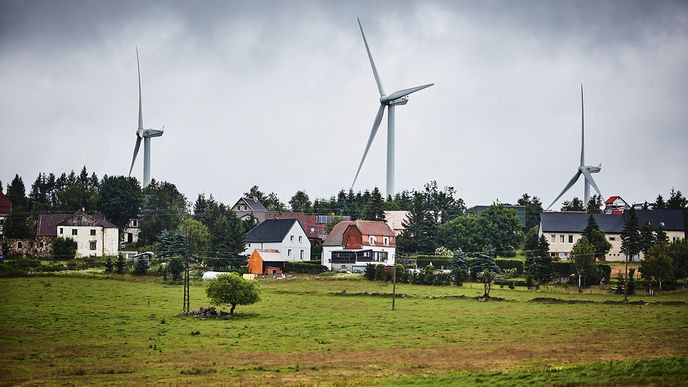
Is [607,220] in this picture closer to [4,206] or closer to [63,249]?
[63,249]

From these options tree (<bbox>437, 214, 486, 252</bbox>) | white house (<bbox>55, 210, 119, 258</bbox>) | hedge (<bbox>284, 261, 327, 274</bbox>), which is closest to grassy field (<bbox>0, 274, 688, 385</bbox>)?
hedge (<bbox>284, 261, 327, 274</bbox>)

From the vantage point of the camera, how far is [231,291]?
55969mm

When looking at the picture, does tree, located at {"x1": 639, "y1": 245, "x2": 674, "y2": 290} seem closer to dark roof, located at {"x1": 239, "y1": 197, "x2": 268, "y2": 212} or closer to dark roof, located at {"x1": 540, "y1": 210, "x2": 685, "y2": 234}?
dark roof, located at {"x1": 540, "y1": 210, "x2": 685, "y2": 234}

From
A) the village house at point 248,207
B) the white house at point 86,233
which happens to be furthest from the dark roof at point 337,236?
the village house at point 248,207

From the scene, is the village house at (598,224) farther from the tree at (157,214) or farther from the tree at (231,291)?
the tree at (231,291)

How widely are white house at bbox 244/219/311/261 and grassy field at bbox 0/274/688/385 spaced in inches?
1386

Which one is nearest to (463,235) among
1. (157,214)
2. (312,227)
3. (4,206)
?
(312,227)

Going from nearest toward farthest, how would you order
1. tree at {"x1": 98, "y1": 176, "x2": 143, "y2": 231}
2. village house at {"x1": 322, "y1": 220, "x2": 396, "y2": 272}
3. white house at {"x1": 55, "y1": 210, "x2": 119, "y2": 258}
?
village house at {"x1": 322, "y1": 220, "x2": 396, "y2": 272}, white house at {"x1": 55, "y1": 210, "x2": 119, "y2": 258}, tree at {"x1": 98, "y1": 176, "x2": 143, "y2": 231}

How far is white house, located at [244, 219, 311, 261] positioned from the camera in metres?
104

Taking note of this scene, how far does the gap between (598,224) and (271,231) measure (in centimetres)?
4142

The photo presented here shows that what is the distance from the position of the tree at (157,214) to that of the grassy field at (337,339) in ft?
169

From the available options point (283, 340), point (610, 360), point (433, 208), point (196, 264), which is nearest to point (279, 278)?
point (196, 264)

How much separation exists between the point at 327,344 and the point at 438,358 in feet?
22.9

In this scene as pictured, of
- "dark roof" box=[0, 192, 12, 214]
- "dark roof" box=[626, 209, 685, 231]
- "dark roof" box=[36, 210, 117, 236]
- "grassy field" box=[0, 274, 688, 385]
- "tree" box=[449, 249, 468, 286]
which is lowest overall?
"grassy field" box=[0, 274, 688, 385]
